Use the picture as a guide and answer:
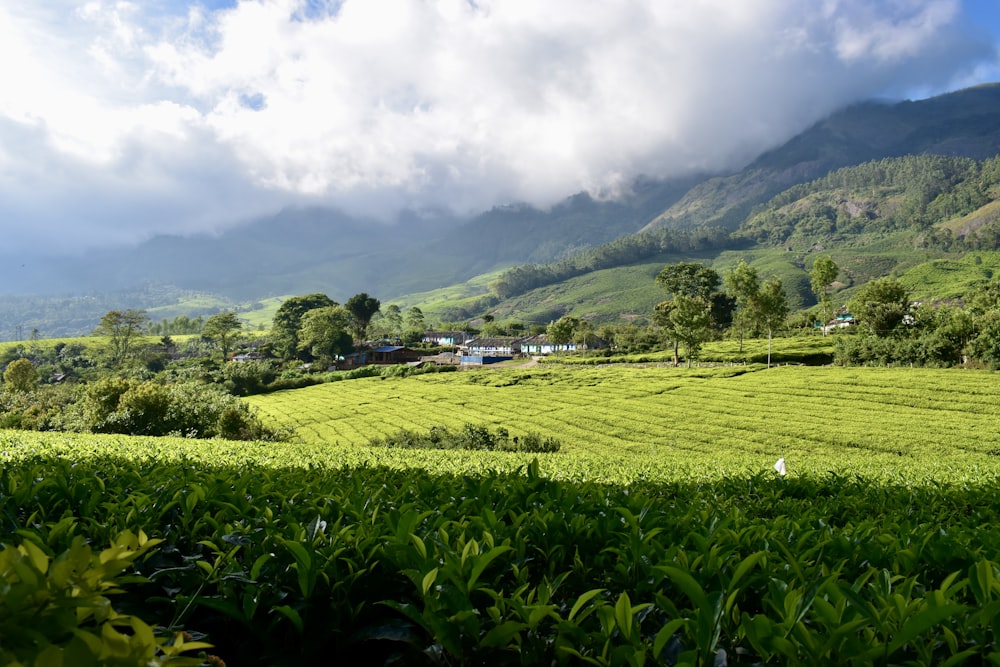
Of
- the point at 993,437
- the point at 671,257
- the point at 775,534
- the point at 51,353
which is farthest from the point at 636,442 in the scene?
the point at 671,257

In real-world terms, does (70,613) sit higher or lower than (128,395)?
higher

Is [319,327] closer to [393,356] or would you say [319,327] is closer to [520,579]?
[393,356]

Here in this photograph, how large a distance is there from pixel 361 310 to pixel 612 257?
123 m

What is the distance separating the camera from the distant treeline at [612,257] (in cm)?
18338

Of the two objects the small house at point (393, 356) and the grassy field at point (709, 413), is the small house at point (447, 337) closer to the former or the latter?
the small house at point (393, 356)

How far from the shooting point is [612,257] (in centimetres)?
18438

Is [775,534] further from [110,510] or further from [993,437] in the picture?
[993,437]

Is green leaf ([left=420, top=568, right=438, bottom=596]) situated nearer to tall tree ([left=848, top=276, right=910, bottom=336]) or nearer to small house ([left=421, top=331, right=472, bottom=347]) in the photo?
tall tree ([left=848, top=276, right=910, bottom=336])

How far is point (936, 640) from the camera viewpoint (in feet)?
4.25

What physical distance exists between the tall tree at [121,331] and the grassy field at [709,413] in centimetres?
4144

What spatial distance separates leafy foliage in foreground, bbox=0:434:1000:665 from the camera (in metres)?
1.26

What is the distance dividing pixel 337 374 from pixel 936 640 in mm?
54486

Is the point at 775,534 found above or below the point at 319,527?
below

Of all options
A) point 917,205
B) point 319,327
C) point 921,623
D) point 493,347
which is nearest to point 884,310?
point 921,623
